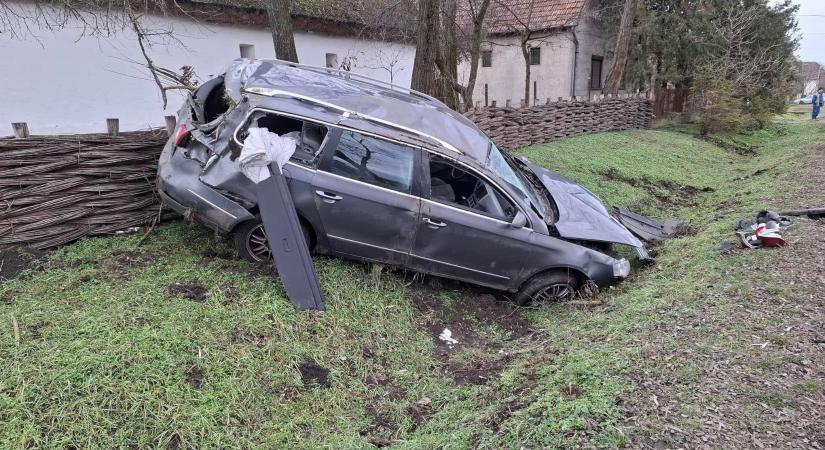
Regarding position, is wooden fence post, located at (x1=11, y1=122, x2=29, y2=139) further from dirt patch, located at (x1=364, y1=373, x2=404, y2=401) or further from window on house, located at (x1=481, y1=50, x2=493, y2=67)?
window on house, located at (x1=481, y1=50, x2=493, y2=67)

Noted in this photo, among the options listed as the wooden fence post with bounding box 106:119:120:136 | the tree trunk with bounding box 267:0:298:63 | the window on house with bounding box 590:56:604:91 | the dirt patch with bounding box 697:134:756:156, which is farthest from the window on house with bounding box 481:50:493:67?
the wooden fence post with bounding box 106:119:120:136

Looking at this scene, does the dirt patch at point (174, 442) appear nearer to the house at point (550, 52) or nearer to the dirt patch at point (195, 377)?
the dirt patch at point (195, 377)

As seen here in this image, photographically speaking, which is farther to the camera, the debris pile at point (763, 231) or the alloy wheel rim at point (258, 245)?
the debris pile at point (763, 231)

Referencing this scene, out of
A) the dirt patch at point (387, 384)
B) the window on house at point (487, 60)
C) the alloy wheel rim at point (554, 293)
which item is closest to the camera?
the dirt patch at point (387, 384)

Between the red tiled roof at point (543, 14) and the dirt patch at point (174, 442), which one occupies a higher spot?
the red tiled roof at point (543, 14)

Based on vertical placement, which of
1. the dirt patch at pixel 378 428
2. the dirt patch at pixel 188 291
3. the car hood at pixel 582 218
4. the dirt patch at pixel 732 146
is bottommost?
the dirt patch at pixel 378 428

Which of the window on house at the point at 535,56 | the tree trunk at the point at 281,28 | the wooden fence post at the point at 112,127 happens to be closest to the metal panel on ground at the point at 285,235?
the wooden fence post at the point at 112,127

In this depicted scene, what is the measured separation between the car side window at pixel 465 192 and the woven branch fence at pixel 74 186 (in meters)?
3.26

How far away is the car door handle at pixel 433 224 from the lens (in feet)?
16.7

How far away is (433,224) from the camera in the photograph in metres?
5.11

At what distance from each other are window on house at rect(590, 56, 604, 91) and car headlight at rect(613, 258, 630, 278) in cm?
2283

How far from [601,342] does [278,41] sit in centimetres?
669

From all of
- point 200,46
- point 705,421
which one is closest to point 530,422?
point 705,421

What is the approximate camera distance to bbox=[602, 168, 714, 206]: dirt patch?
1072 centimetres
